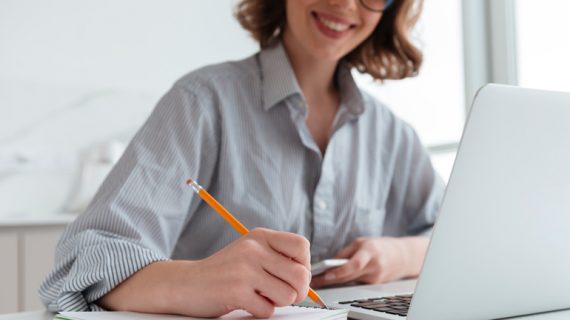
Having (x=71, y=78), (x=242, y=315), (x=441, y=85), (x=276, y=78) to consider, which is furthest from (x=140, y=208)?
(x=71, y=78)

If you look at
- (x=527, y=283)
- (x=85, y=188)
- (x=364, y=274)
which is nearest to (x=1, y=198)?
(x=85, y=188)

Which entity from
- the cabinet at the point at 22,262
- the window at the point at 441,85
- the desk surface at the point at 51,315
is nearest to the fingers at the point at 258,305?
the desk surface at the point at 51,315

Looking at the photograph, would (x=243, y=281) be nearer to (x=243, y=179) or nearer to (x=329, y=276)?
(x=329, y=276)

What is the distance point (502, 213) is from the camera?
2.05 ft

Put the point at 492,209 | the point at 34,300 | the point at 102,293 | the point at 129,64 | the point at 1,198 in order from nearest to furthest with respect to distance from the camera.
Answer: the point at 492,209
the point at 102,293
the point at 34,300
the point at 1,198
the point at 129,64

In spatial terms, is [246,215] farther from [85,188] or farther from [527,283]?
[85,188]

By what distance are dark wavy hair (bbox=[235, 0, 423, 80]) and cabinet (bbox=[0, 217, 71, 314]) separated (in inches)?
44.7

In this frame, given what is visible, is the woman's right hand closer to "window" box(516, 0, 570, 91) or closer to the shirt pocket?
the shirt pocket

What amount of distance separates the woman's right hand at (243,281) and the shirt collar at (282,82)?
1.76ft

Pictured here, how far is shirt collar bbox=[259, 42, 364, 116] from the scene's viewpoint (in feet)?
3.99

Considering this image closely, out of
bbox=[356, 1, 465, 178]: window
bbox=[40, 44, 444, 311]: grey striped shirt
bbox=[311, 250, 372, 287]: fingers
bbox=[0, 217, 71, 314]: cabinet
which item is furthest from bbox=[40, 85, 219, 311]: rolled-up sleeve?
bbox=[356, 1, 465, 178]: window

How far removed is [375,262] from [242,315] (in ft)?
1.40

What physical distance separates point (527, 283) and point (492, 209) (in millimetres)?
127

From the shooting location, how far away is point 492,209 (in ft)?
2.02
